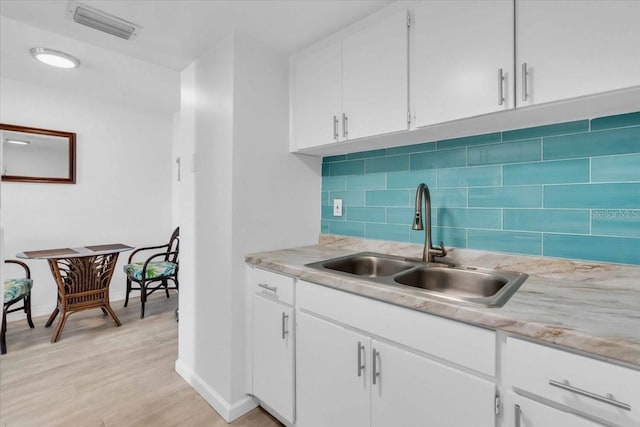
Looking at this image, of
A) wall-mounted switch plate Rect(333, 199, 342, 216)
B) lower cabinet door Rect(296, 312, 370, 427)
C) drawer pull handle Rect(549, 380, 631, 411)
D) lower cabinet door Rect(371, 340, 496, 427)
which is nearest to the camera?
drawer pull handle Rect(549, 380, 631, 411)

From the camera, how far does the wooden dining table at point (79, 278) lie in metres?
2.72

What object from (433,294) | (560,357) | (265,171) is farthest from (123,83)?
(560,357)

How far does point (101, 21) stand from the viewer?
1.63 meters

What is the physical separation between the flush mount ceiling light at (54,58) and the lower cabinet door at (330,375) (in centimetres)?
266

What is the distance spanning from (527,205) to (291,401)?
57.0 inches

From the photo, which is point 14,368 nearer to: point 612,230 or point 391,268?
point 391,268

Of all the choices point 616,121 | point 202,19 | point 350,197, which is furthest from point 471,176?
point 202,19

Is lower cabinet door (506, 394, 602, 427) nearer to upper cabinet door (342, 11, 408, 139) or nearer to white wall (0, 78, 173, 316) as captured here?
upper cabinet door (342, 11, 408, 139)

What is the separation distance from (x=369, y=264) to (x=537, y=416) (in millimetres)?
1061

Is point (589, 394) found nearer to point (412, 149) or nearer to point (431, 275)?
point (431, 275)

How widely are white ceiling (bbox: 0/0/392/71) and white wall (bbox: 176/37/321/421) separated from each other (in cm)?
12

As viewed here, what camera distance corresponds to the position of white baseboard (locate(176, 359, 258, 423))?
174cm

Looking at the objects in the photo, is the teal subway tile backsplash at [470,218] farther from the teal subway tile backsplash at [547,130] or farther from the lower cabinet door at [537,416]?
the lower cabinet door at [537,416]

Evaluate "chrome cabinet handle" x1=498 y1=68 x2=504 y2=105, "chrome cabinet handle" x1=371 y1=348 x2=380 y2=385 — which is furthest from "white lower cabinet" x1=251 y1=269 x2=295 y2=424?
A: "chrome cabinet handle" x1=498 y1=68 x2=504 y2=105
